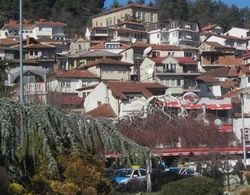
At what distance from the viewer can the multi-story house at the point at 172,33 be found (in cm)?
12419

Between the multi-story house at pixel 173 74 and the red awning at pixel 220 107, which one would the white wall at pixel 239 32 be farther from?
the red awning at pixel 220 107

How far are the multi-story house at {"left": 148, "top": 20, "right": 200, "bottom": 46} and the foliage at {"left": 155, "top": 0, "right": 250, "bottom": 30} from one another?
21550mm

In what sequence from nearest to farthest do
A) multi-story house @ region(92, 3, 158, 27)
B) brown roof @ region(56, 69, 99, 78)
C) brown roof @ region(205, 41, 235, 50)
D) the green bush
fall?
the green bush < brown roof @ region(56, 69, 99, 78) < brown roof @ region(205, 41, 235, 50) < multi-story house @ region(92, 3, 158, 27)

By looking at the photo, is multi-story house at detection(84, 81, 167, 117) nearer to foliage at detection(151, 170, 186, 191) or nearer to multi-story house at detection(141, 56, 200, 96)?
multi-story house at detection(141, 56, 200, 96)

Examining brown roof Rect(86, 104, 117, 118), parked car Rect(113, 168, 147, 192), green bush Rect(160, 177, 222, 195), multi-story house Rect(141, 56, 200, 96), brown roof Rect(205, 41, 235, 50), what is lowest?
parked car Rect(113, 168, 147, 192)

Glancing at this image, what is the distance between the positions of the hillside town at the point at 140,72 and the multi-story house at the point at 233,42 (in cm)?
21

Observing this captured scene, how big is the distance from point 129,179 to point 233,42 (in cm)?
10225

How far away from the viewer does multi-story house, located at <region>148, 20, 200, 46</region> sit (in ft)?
407

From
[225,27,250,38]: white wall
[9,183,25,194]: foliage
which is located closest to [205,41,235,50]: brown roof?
[225,27,250,38]: white wall

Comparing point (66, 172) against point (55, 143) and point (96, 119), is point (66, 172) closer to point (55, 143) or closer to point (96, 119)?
point (55, 143)

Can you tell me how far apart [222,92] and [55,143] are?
71167 mm

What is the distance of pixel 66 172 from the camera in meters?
16.4

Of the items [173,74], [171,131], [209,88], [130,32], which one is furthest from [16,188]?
[130,32]

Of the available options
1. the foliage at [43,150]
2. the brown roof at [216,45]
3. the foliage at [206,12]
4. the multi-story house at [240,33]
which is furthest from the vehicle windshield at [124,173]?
the foliage at [206,12]
